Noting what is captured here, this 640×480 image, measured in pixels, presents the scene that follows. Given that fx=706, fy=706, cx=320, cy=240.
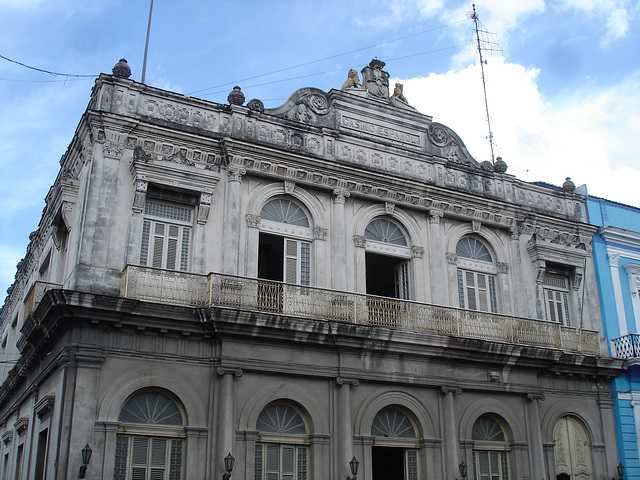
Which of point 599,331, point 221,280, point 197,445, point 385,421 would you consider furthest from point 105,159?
point 599,331

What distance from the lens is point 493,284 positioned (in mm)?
19609

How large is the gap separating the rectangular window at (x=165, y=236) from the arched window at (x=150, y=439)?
2.93 metres

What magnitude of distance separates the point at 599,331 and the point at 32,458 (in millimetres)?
15357

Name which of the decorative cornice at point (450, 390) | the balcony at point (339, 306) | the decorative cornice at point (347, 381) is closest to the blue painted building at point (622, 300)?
the balcony at point (339, 306)

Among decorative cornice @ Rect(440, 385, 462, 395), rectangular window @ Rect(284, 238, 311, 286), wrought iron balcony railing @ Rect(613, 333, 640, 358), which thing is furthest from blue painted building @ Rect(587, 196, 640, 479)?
rectangular window @ Rect(284, 238, 311, 286)

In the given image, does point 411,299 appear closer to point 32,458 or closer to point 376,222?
point 376,222

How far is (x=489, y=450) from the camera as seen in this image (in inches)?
680

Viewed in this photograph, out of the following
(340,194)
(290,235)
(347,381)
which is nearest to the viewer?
(347,381)

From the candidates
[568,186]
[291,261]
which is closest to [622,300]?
[568,186]

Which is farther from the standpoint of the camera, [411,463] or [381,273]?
[381,273]

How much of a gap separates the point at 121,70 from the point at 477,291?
10692 millimetres

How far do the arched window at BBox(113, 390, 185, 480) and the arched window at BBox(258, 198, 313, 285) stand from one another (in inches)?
163

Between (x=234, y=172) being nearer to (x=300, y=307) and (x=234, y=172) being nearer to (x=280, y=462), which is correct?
(x=300, y=307)

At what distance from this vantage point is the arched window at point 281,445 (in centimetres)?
1467
